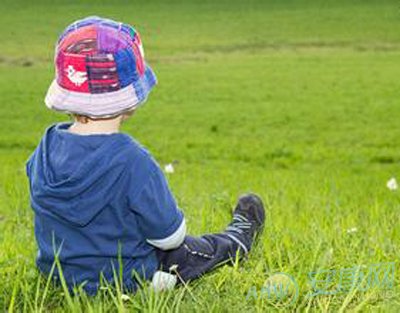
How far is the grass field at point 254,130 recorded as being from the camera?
2.85m

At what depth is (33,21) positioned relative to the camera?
30203mm

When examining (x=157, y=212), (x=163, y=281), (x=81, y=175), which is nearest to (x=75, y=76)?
(x=81, y=175)

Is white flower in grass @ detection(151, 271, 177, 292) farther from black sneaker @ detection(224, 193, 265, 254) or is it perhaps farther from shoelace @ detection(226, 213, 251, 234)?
shoelace @ detection(226, 213, 251, 234)

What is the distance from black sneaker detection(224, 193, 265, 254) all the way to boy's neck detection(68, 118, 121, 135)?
0.76m

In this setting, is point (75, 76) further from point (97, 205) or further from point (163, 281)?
point (163, 281)

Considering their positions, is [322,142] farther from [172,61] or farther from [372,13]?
[372,13]

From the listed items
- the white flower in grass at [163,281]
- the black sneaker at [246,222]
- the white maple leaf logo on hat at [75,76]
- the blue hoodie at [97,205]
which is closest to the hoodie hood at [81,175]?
the blue hoodie at [97,205]

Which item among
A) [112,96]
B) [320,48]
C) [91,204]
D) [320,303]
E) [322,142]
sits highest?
[112,96]

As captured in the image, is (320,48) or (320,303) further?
(320,48)

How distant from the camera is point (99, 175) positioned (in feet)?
8.58

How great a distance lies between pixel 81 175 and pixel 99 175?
0.06m

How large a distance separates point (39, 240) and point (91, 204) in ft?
0.96

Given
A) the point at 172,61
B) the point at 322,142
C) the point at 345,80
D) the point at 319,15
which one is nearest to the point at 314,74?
the point at 345,80

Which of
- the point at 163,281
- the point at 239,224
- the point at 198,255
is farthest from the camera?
the point at 239,224
